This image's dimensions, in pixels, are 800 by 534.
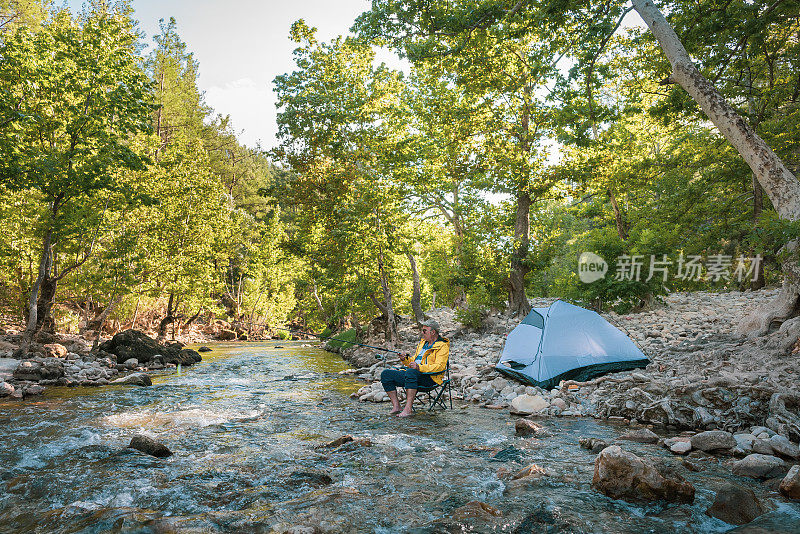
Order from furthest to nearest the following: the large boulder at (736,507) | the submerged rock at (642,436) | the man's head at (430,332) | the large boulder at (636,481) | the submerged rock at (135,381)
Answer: the submerged rock at (135,381), the man's head at (430,332), the submerged rock at (642,436), the large boulder at (636,481), the large boulder at (736,507)

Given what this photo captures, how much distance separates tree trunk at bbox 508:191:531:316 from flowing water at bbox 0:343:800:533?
9.86 metres

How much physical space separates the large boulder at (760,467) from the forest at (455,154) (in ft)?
11.2

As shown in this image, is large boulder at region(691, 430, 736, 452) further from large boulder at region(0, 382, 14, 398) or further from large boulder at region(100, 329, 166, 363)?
large boulder at region(100, 329, 166, 363)

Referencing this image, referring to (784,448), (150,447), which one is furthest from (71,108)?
(784,448)

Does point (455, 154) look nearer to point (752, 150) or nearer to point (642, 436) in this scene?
point (752, 150)

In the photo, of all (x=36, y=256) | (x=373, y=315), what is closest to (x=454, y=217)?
(x=373, y=315)

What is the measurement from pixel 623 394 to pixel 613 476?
352cm

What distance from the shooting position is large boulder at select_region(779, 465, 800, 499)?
333 cm

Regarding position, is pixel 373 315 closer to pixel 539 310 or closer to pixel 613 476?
pixel 539 310

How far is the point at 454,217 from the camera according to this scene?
74.7ft

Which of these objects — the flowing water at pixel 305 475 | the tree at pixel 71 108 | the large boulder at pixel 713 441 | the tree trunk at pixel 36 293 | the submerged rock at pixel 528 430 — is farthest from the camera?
the tree trunk at pixel 36 293

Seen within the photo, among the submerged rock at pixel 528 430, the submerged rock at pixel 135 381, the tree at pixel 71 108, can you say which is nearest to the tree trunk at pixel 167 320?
the tree at pixel 71 108

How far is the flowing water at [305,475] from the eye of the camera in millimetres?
3250

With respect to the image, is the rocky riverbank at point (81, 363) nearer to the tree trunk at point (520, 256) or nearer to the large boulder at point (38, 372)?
the large boulder at point (38, 372)
